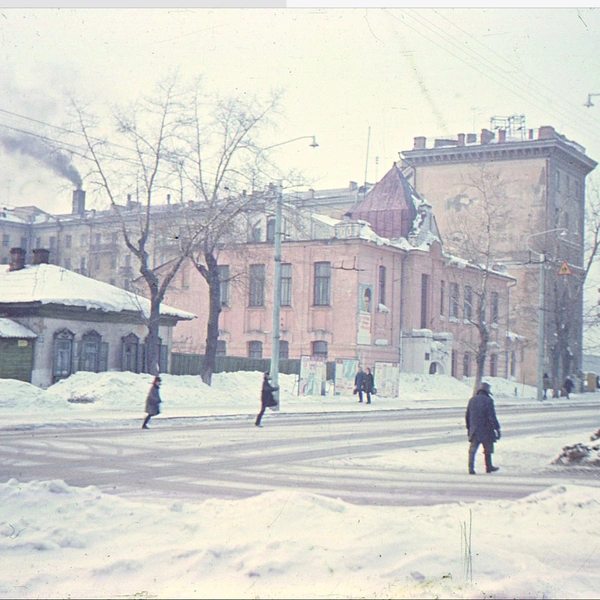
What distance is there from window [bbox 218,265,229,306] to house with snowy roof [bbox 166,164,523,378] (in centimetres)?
2

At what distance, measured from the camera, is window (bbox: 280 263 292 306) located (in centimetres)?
1105

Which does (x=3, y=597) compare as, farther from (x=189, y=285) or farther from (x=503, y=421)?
(x=189, y=285)

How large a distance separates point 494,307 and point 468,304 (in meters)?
0.35

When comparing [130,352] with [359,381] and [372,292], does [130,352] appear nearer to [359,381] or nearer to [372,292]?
[359,381]

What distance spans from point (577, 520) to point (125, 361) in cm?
1607

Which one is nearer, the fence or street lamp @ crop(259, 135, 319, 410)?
street lamp @ crop(259, 135, 319, 410)

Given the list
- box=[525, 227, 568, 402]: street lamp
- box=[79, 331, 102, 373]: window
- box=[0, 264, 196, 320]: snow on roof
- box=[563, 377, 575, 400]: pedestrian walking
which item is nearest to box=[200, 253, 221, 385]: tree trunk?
box=[0, 264, 196, 320]: snow on roof

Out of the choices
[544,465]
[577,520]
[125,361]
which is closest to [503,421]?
[544,465]

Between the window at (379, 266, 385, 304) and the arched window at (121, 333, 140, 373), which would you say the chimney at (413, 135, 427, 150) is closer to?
the window at (379, 266, 385, 304)

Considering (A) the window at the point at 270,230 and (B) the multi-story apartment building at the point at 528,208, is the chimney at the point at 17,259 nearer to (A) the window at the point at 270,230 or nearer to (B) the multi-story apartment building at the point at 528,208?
(A) the window at the point at 270,230

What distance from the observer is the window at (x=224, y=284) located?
1173cm

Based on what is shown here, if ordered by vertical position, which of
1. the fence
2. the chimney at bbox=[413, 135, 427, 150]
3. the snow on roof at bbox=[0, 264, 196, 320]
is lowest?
the fence

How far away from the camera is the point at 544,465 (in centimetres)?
1022

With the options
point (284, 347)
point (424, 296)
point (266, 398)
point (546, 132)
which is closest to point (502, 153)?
point (546, 132)
